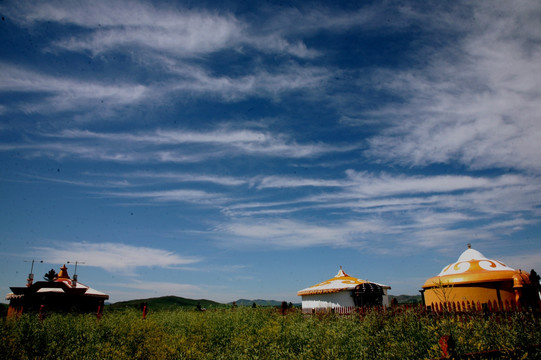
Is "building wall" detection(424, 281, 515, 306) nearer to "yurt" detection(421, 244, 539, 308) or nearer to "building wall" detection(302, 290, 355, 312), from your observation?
"yurt" detection(421, 244, 539, 308)

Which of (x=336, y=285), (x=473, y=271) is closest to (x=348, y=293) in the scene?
(x=336, y=285)

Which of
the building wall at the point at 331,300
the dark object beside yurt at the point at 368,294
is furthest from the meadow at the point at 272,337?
the building wall at the point at 331,300

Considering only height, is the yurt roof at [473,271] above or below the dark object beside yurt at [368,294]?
above

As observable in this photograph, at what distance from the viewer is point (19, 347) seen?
9156 millimetres

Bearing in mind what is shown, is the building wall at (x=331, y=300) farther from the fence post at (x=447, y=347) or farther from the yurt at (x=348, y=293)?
the fence post at (x=447, y=347)

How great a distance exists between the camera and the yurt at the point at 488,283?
12547 millimetres

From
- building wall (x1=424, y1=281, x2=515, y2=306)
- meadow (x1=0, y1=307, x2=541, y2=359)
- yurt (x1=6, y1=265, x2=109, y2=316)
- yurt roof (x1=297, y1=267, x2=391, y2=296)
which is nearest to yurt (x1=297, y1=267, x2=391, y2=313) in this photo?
yurt roof (x1=297, y1=267, x2=391, y2=296)

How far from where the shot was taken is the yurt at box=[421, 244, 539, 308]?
41.2 feet

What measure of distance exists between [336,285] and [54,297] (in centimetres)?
1733

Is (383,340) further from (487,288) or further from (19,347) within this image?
(19,347)

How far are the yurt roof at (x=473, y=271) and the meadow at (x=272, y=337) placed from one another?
4.50 meters

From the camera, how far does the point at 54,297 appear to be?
1767 cm

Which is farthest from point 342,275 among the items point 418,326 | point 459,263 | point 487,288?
point 418,326

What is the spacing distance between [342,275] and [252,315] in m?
11.8
